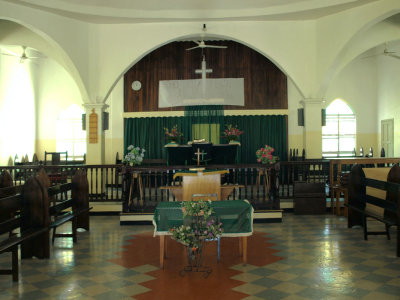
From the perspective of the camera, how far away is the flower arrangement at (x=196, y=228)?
4496mm

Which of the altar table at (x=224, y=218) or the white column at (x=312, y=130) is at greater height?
the white column at (x=312, y=130)

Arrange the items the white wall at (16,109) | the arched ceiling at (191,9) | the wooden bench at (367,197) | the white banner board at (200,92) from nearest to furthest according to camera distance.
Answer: the wooden bench at (367,197)
the arched ceiling at (191,9)
the white wall at (16,109)
the white banner board at (200,92)

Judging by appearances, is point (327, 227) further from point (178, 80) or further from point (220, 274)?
point (178, 80)

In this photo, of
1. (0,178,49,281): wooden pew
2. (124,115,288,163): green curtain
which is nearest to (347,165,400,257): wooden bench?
(0,178,49,281): wooden pew

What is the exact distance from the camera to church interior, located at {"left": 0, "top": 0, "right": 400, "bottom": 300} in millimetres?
4746

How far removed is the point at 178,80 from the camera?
13.9 metres

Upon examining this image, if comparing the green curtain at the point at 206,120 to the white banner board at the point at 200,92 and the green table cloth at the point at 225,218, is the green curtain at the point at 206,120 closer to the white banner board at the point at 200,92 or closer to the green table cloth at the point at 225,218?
the white banner board at the point at 200,92

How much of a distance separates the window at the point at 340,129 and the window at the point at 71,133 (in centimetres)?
929

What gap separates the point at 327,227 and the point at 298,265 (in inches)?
103

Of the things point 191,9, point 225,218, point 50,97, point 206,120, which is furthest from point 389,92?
point 50,97

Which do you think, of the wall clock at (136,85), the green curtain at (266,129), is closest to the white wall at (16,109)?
the wall clock at (136,85)

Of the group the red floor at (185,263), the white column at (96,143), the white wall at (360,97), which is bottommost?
the red floor at (185,263)

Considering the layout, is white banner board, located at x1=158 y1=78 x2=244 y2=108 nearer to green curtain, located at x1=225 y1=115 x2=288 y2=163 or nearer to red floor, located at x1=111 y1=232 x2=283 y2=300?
green curtain, located at x1=225 y1=115 x2=288 y2=163

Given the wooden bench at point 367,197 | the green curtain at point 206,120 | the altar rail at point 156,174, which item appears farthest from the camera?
the green curtain at point 206,120
